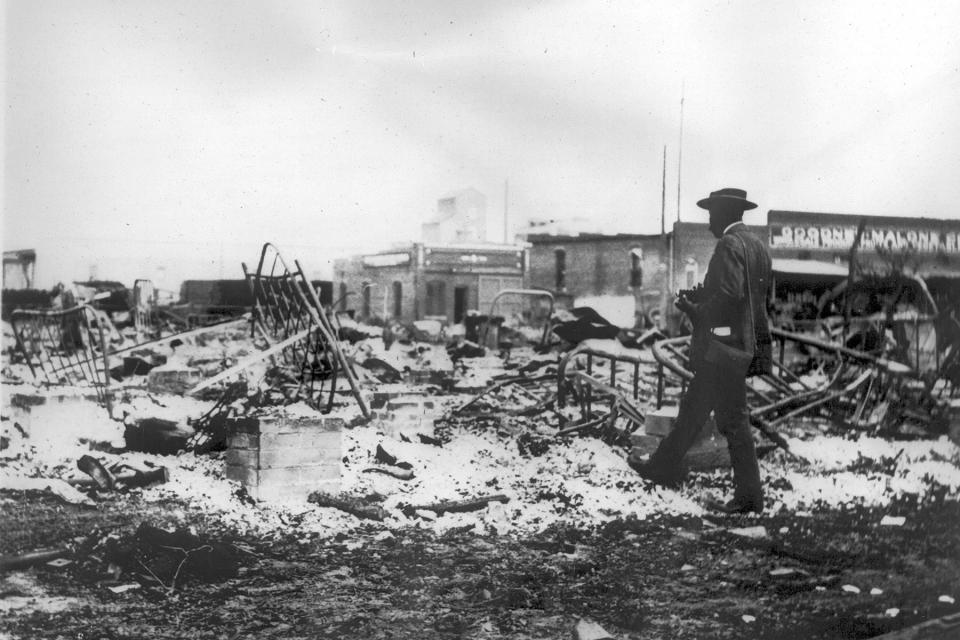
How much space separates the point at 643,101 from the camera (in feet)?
12.1

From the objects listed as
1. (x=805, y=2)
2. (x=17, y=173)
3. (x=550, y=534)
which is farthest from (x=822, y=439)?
(x=17, y=173)

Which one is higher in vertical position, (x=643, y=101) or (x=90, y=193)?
(x=643, y=101)

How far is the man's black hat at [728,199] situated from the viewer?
3662 mm

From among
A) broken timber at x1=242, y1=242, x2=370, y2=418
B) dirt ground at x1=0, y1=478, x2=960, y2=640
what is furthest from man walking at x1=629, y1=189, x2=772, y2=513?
broken timber at x1=242, y1=242, x2=370, y2=418

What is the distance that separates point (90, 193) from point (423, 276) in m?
1.22

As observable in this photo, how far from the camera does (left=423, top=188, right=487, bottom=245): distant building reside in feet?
10.6

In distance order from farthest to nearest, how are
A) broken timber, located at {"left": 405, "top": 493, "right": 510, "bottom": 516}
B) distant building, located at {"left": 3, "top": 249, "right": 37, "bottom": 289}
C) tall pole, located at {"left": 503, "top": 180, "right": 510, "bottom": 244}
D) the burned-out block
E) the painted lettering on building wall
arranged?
the painted lettering on building wall
tall pole, located at {"left": 503, "top": 180, "right": 510, "bottom": 244}
the burned-out block
broken timber, located at {"left": 405, "top": 493, "right": 510, "bottom": 516}
distant building, located at {"left": 3, "top": 249, "right": 37, "bottom": 289}

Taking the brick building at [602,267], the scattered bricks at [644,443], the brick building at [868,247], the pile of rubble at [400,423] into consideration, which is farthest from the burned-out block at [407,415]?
the brick building at [868,247]

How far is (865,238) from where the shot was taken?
4195 mm

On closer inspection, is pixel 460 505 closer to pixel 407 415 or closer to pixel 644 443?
pixel 407 415

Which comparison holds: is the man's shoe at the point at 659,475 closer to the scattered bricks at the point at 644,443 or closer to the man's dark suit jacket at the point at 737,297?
the scattered bricks at the point at 644,443

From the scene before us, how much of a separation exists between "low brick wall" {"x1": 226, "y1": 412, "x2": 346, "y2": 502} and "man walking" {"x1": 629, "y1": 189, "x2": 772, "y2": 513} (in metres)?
1.48

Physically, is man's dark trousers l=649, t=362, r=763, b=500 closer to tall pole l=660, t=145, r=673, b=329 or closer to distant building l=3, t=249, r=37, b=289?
tall pole l=660, t=145, r=673, b=329

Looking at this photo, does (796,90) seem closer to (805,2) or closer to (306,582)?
(805,2)
